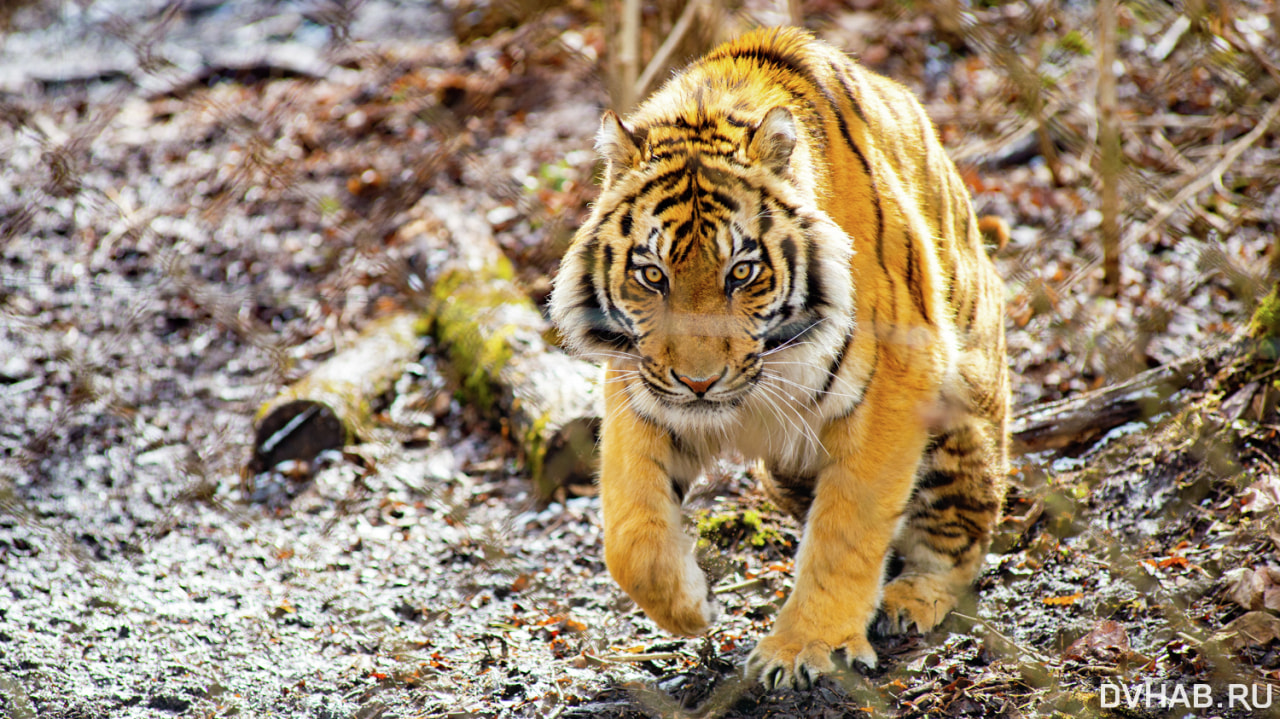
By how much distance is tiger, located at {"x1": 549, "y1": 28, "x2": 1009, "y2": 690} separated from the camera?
229 centimetres

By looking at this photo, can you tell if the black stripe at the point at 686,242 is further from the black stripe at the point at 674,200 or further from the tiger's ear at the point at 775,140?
the tiger's ear at the point at 775,140

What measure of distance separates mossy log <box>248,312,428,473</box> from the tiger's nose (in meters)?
1.89

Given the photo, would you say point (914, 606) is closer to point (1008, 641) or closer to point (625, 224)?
point (1008, 641)

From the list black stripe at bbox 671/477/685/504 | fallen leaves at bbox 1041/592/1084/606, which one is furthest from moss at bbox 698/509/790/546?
fallen leaves at bbox 1041/592/1084/606

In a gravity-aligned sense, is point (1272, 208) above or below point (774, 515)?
above

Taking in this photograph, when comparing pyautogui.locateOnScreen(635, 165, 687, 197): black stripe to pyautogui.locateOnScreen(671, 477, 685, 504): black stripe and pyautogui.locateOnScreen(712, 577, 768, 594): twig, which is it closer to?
pyautogui.locateOnScreen(671, 477, 685, 504): black stripe

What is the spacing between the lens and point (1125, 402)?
331 cm

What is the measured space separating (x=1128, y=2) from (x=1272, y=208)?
6.65ft

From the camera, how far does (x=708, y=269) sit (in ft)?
7.27

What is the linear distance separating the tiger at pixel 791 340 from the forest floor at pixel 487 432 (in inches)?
8.8

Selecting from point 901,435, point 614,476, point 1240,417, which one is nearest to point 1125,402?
point 1240,417

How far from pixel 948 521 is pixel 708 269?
3.84ft

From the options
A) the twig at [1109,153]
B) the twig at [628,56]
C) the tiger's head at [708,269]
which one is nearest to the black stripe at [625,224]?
the tiger's head at [708,269]

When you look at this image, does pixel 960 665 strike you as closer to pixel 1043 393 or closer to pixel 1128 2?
pixel 1043 393
